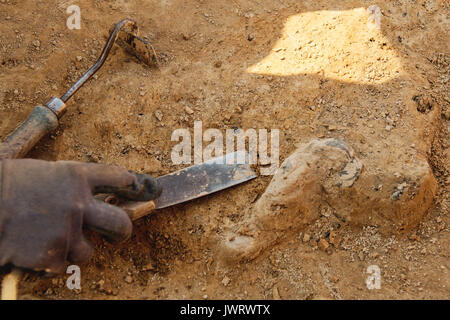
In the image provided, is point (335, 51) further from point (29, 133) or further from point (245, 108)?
point (29, 133)

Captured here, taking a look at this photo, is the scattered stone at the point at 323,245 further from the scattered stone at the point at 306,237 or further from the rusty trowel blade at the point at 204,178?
the rusty trowel blade at the point at 204,178

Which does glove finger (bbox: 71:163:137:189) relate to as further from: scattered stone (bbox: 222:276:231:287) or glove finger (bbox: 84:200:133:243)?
scattered stone (bbox: 222:276:231:287)

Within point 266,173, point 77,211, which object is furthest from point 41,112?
point 266,173

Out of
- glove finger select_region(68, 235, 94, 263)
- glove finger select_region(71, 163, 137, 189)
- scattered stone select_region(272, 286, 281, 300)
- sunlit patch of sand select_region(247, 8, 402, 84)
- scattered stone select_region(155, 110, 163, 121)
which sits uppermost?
sunlit patch of sand select_region(247, 8, 402, 84)

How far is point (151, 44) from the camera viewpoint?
367 cm

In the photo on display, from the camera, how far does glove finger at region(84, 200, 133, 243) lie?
2.23m

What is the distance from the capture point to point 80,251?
224 cm

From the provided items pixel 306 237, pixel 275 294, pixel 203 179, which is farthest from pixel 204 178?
pixel 275 294

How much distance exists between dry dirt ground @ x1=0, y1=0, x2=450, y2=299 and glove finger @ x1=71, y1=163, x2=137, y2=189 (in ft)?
1.68

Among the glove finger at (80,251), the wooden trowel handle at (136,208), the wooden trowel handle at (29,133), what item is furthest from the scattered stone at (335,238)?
the wooden trowel handle at (29,133)

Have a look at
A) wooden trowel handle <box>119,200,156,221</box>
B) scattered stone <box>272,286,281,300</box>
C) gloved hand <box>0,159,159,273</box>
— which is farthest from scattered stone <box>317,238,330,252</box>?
gloved hand <box>0,159,159,273</box>

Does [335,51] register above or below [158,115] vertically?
above

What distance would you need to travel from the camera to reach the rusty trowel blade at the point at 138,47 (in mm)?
3362

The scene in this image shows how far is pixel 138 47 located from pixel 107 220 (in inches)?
67.6
